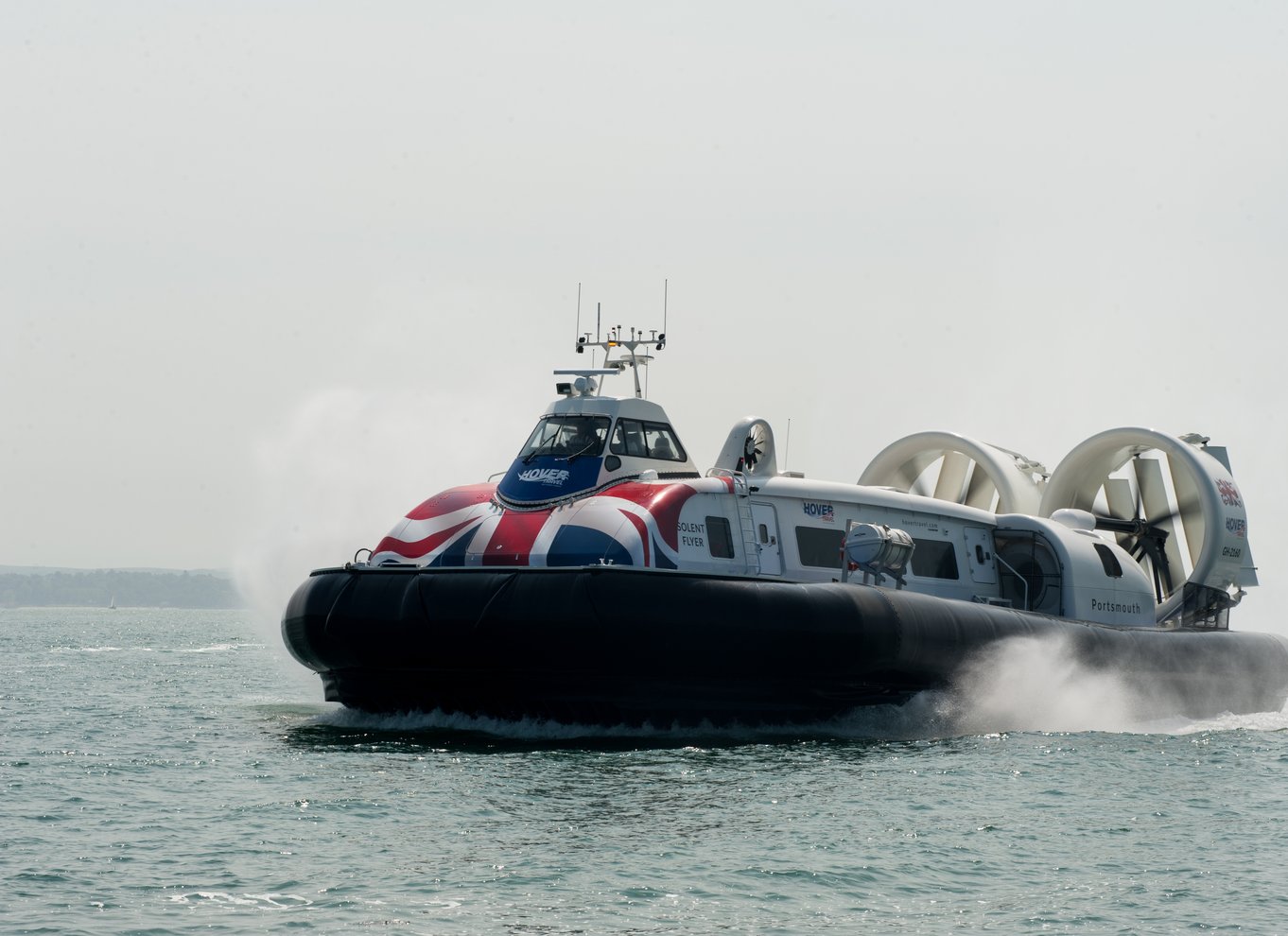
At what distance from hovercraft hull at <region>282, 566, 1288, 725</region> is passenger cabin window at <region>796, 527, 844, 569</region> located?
1.00 m

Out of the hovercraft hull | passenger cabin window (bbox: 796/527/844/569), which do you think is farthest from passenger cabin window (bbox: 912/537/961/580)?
the hovercraft hull

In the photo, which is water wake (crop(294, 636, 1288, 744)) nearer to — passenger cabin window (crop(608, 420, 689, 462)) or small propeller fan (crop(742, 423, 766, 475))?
small propeller fan (crop(742, 423, 766, 475))

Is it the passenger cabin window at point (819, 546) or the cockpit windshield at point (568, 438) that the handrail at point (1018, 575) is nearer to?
the passenger cabin window at point (819, 546)

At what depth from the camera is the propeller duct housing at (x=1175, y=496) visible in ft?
60.6

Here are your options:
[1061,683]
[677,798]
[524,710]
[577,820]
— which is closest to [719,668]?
[524,710]

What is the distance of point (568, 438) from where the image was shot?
1412 centimetres

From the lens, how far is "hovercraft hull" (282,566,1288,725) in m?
12.1

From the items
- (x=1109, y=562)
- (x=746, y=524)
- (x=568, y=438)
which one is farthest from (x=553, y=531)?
(x=1109, y=562)

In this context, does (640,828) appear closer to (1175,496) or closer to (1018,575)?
(1018,575)

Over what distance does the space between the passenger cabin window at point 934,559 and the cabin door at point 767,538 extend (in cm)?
190

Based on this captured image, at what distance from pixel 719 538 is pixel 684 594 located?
1.47m

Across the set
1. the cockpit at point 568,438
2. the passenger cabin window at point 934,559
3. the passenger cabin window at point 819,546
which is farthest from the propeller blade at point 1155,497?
the cockpit at point 568,438

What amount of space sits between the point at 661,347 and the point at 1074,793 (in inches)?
254

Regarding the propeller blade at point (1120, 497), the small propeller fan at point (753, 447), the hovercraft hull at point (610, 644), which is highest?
the small propeller fan at point (753, 447)
